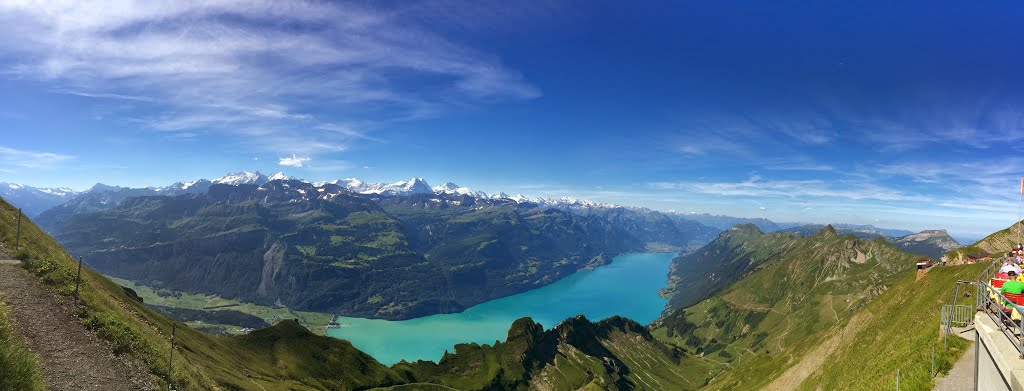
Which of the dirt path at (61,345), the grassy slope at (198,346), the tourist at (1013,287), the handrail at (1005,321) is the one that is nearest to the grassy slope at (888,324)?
the handrail at (1005,321)

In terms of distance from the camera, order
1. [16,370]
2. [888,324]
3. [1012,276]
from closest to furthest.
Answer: [16,370] → [1012,276] → [888,324]

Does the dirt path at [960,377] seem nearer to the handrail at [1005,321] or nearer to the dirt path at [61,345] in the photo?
the handrail at [1005,321]

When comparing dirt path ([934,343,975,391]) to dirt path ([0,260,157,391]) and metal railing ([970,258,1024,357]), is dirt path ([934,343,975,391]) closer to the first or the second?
metal railing ([970,258,1024,357])

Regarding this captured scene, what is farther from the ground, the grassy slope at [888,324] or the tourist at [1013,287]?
the tourist at [1013,287]

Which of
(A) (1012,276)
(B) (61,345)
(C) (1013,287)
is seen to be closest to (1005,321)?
(C) (1013,287)

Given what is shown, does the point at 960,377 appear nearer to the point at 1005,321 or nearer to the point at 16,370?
the point at 1005,321

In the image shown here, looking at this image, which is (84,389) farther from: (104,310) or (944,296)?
(944,296)
